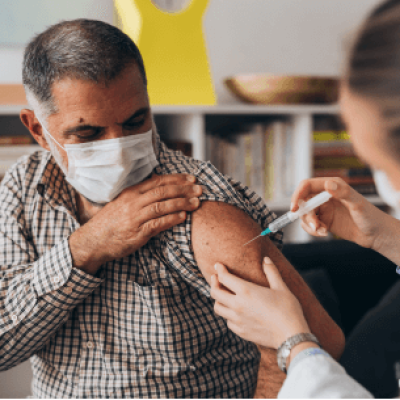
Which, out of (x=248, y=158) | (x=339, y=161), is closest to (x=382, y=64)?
(x=248, y=158)

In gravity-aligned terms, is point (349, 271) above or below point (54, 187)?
below

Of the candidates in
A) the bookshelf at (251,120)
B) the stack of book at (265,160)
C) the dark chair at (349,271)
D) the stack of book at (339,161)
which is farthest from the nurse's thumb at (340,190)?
the stack of book at (339,161)

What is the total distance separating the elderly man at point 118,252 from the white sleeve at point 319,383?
0.25 metres

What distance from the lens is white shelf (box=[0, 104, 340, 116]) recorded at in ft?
6.50

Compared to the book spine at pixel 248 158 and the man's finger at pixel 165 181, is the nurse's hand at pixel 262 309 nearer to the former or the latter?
the man's finger at pixel 165 181

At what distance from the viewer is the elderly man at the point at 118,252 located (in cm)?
100

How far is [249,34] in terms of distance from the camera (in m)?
2.49

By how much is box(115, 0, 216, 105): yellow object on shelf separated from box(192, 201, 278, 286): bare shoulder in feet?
3.82

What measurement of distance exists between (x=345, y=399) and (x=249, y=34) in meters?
2.19

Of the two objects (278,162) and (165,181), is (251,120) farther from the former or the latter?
(165,181)

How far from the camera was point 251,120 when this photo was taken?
2.44 metres

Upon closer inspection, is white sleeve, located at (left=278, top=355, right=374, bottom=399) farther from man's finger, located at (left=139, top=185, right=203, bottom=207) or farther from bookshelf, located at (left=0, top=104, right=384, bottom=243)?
bookshelf, located at (left=0, top=104, right=384, bottom=243)

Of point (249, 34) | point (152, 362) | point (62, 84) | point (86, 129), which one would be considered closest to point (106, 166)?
point (86, 129)

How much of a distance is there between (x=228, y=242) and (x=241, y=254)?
0.12 ft
